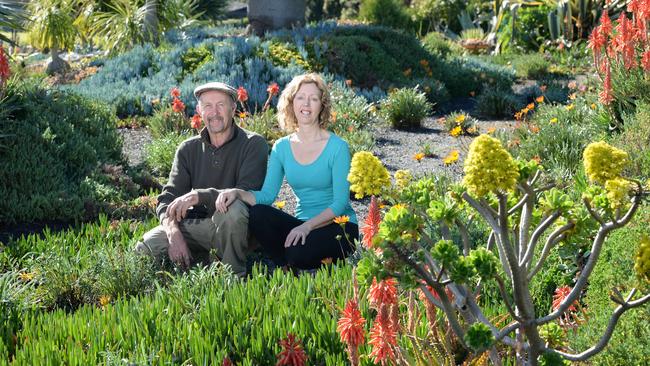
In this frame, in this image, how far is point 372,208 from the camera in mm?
2980

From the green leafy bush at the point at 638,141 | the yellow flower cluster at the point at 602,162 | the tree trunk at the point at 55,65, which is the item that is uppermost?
the yellow flower cluster at the point at 602,162

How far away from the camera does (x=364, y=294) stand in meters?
3.54

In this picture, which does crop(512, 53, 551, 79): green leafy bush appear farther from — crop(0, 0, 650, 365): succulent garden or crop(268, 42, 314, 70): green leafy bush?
crop(268, 42, 314, 70): green leafy bush

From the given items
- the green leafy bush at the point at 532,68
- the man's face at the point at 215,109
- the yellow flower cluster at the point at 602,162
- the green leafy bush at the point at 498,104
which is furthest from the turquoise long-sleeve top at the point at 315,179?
the green leafy bush at the point at 532,68

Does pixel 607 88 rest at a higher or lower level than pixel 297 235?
Result: higher

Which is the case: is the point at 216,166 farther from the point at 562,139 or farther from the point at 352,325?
the point at 562,139

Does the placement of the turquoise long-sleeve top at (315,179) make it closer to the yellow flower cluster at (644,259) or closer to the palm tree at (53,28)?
the yellow flower cluster at (644,259)

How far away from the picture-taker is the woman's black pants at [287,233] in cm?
464

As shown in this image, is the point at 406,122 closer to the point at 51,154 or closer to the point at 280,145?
the point at 51,154

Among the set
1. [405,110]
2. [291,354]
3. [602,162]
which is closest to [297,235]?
[291,354]

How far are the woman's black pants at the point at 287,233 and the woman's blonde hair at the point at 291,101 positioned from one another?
571 mm

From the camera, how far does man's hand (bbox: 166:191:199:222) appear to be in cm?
473

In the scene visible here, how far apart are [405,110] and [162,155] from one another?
2.89 m

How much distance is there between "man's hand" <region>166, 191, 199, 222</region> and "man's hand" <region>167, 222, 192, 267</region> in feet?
0.22
